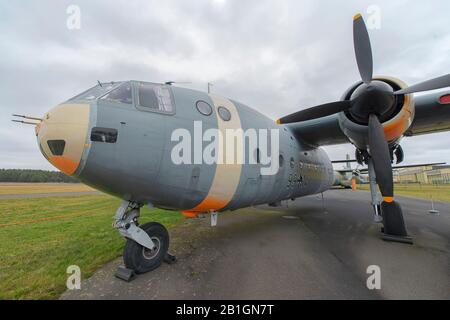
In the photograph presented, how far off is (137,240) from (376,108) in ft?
21.1

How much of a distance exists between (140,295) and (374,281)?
3.78 metres

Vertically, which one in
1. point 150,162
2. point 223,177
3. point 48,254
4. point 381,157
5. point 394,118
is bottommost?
point 48,254

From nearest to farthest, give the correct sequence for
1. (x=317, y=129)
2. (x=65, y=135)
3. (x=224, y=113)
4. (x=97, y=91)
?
(x=65, y=135), (x=97, y=91), (x=224, y=113), (x=317, y=129)

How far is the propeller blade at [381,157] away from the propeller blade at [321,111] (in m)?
0.85

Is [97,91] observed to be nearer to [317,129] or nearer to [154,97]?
[154,97]

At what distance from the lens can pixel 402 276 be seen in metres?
3.47

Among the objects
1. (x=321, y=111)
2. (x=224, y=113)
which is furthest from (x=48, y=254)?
(x=321, y=111)

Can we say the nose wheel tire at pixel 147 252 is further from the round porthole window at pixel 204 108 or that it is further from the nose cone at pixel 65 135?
the round porthole window at pixel 204 108

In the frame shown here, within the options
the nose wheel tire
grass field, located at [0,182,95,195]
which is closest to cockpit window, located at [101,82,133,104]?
the nose wheel tire

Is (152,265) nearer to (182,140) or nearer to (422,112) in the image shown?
(182,140)

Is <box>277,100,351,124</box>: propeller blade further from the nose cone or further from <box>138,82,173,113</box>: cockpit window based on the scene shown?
the nose cone

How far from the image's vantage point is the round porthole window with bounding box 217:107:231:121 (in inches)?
168

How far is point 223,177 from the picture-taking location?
4047mm

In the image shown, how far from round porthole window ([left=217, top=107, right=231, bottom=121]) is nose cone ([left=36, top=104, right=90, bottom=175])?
2.38 metres
